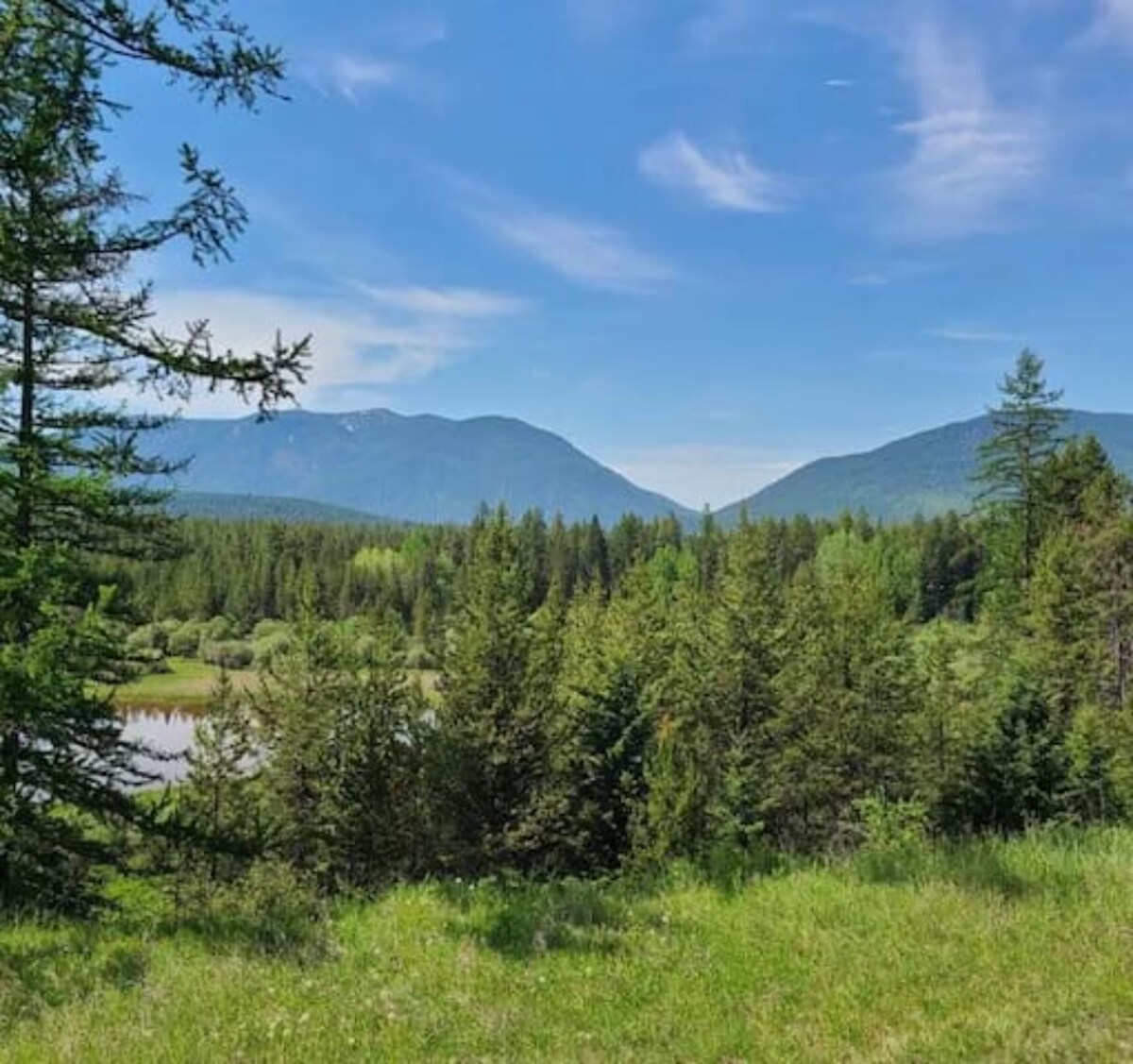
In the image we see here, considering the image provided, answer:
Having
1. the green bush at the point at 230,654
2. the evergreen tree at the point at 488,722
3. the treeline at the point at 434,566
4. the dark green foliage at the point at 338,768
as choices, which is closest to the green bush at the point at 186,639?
the green bush at the point at 230,654

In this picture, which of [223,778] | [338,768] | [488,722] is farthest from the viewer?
[338,768]

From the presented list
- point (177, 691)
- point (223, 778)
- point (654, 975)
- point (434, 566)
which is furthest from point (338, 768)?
point (434, 566)

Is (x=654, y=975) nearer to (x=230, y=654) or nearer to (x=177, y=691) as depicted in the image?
(x=177, y=691)

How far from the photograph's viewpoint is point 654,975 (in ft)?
20.0

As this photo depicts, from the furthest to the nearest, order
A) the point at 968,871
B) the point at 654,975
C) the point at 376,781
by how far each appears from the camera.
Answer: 1. the point at 376,781
2. the point at 968,871
3. the point at 654,975

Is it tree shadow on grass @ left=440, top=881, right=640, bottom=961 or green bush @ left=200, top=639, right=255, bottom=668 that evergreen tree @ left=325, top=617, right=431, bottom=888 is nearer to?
tree shadow on grass @ left=440, top=881, right=640, bottom=961

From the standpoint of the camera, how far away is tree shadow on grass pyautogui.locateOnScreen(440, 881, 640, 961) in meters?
6.79

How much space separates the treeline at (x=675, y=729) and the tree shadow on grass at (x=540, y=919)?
13887 millimetres

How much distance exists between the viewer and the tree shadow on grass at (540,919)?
22.3 feet

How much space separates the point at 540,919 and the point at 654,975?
142 centimetres

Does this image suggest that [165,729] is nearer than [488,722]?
No

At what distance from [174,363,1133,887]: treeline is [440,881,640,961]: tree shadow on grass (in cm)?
1389

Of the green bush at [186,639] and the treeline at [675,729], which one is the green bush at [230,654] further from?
the treeline at [675,729]

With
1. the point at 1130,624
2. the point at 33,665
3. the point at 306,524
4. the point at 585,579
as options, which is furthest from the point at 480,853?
the point at 306,524
